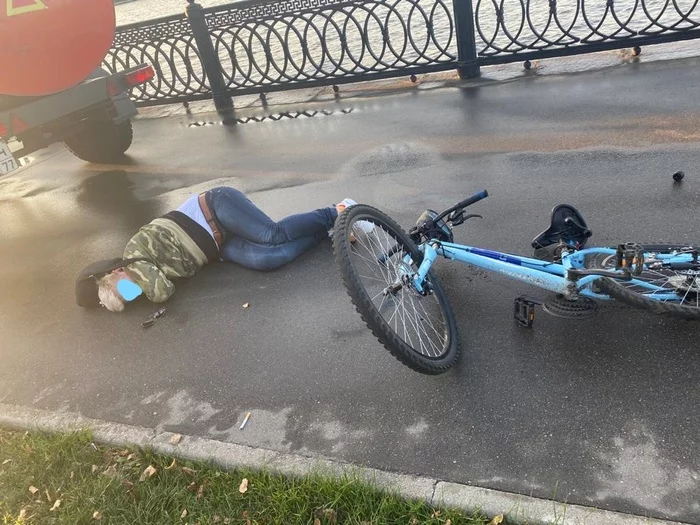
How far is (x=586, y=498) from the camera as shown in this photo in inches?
103

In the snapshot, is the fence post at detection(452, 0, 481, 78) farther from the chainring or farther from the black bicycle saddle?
the chainring

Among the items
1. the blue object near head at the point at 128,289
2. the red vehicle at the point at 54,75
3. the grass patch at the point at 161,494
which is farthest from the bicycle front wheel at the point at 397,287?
the red vehicle at the point at 54,75

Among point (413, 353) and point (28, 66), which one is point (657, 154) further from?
point (28, 66)

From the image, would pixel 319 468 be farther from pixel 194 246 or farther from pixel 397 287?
pixel 194 246

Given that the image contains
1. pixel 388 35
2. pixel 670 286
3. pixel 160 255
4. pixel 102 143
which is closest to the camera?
pixel 670 286

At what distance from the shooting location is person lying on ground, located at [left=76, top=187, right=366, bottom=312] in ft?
15.4

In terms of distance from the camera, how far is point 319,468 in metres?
3.02

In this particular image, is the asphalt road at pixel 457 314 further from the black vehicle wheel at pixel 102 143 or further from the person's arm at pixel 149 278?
the black vehicle wheel at pixel 102 143

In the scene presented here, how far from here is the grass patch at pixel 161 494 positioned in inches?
108

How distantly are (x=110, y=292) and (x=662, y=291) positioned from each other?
403 centimetres

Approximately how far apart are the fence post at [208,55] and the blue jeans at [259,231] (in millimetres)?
6331

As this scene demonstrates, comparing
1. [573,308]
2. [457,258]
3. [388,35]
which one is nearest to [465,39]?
[388,35]

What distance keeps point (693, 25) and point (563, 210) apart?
599cm

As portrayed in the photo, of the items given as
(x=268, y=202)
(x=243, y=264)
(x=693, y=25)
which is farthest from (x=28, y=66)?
(x=693, y=25)
